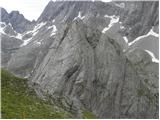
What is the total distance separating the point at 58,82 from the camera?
429ft

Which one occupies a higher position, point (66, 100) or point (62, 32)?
point (62, 32)

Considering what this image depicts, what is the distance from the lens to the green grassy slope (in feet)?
101

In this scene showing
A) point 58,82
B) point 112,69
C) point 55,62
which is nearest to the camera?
point 58,82

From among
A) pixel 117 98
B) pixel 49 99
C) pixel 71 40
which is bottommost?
pixel 49 99

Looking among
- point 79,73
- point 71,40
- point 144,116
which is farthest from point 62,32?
point 144,116

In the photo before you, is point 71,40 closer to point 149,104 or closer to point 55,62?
point 55,62

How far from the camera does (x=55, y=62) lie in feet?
459

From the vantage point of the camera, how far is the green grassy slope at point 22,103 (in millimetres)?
30770

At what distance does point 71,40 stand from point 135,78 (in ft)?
109

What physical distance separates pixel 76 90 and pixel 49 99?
303ft

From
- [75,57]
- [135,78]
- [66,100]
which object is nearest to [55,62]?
[75,57]

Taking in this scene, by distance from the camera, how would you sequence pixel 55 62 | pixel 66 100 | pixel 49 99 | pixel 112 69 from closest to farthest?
1. pixel 49 99
2. pixel 66 100
3. pixel 55 62
4. pixel 112 69

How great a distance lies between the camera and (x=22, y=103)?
3628 cm

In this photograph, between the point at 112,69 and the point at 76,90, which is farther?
the point at 112,69
